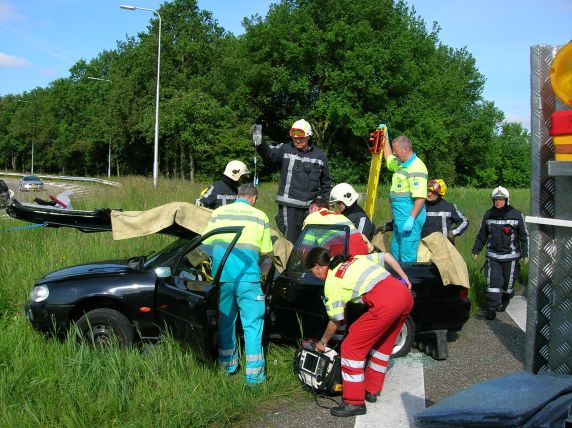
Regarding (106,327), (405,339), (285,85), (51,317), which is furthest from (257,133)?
(285,85)

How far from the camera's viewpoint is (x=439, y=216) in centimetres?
773

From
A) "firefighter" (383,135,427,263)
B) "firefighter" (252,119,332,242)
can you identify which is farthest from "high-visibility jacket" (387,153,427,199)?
"firefighter" (252,119,332,242)

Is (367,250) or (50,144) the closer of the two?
(367,250)

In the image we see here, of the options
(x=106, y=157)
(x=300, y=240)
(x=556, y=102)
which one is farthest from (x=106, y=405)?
(x=106, y=157)

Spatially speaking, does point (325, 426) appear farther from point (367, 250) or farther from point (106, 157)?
point (106, 157)

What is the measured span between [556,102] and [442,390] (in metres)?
3.22

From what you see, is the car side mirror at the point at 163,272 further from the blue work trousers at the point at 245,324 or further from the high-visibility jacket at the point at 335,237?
the high-visibility jacket at the point at 335,237

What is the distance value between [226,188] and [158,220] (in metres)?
1.19

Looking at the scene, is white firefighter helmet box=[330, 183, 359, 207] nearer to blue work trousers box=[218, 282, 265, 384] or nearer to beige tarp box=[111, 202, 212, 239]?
beige tarp box=[111, 202, 212, 239]

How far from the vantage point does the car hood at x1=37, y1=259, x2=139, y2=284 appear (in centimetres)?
550

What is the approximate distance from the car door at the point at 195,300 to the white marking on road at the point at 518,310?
4280mm

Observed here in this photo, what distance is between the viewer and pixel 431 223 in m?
7.75

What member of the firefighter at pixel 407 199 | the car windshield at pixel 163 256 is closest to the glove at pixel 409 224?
the firefighter at pixel 407 199

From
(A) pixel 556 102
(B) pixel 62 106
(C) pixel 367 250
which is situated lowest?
(C) pixel 367 250
